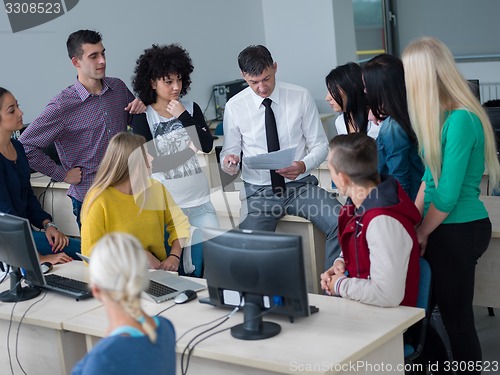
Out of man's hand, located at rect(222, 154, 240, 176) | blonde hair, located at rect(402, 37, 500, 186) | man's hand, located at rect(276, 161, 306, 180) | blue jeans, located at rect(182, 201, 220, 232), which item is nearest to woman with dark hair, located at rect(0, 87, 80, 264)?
blue jeans, located at rect(182, 201, 220, 232)

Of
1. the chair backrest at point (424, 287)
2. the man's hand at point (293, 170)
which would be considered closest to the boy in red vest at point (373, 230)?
the chair backrest at point (424, 287)

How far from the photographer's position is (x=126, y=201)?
3.54 metres

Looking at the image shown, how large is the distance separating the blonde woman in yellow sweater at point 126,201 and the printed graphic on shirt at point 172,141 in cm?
33

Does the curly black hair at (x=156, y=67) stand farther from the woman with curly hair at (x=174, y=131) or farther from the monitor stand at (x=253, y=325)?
the monitor stand at (x=253, y=325)

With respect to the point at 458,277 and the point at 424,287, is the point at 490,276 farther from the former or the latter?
the point at 424,287

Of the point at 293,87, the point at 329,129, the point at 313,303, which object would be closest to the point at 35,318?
the point at 313,303

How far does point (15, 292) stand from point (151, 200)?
745mm

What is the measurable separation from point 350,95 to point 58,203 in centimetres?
247

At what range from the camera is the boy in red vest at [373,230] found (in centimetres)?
273

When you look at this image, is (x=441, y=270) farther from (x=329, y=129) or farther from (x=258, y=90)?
(x=329, y=129)

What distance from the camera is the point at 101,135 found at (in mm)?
4348

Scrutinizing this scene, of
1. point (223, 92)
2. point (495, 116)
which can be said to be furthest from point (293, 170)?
point (223, 92)

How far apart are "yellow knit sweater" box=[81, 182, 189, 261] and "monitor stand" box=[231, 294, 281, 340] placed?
992 mm

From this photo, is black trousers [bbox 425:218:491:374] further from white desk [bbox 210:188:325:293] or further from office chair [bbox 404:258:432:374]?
white desk [bbox 210:188:325:293]
